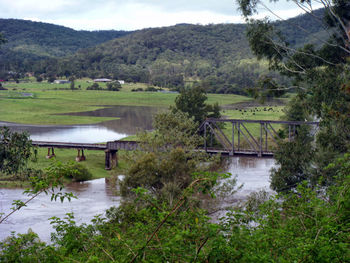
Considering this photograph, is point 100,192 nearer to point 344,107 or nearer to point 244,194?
point 244,194

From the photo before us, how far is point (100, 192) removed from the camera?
116ft

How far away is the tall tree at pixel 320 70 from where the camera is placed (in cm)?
→ 2142

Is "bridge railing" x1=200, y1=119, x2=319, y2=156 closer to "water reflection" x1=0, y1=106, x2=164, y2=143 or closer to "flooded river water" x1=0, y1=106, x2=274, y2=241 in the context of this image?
"flooded river water" x1=0, y1=106, x2=274, y2=241

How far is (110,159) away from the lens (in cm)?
4572

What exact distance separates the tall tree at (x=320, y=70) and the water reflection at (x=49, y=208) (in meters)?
11.9

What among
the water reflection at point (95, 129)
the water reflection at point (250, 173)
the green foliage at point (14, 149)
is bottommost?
the water reflection at point (250, 173)

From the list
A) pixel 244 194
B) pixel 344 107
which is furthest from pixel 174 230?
pixel 244 194

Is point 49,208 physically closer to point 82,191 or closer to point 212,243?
point 82,191

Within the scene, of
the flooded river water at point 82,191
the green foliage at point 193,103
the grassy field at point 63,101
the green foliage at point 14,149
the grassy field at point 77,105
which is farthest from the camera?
the grassy field at point 63,101

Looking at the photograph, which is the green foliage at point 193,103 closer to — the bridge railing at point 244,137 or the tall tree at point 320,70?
the bridge railing at point 244,137

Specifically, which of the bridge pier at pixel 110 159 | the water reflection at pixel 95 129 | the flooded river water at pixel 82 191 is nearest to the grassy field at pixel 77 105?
the bridge pier at pixel 110 159

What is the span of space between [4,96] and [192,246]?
355ft

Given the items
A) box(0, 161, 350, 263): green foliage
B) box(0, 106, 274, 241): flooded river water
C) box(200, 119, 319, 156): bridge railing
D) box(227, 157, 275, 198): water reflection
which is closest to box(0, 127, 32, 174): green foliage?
box(0, 106, 274, 241): flooded river water

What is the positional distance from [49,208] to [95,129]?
39290 millimetres
